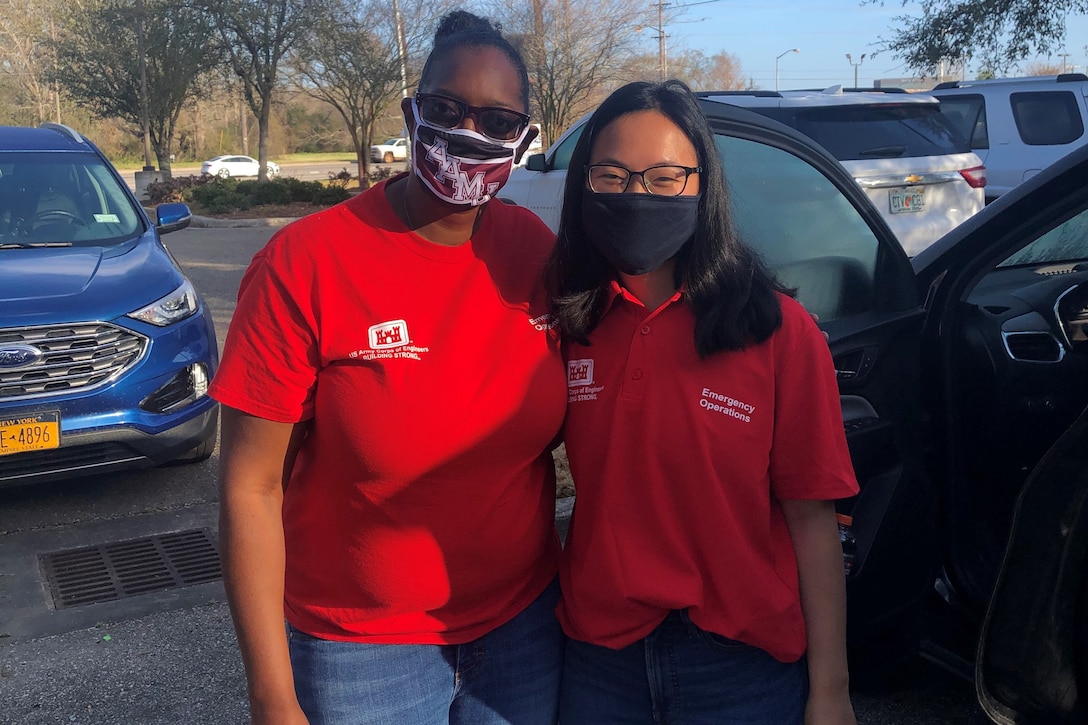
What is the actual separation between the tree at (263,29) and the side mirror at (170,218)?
17915mm

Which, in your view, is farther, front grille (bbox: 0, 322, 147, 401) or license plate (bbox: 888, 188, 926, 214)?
license plate (bbox: 888, 188, 926, 214)

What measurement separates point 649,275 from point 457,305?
0.39m

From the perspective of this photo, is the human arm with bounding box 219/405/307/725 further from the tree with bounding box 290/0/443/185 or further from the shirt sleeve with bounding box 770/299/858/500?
the tree with bounding box 290/0/443/185

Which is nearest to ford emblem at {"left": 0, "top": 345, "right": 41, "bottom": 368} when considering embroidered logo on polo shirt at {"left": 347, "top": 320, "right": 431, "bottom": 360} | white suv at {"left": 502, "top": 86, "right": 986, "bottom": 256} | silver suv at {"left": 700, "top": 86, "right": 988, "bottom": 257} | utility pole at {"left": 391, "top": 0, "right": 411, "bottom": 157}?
embroidered logo on polo shirt at {"left": 347, "top": 320, "right": 431, "bottom": 360}

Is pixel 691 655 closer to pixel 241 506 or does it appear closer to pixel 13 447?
pixel 241 506

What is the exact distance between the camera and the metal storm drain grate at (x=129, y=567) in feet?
13.9

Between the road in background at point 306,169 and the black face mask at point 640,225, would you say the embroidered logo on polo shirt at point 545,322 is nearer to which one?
the black face mask at point 640,225

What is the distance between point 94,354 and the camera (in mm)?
4770

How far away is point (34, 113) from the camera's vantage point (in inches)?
1638

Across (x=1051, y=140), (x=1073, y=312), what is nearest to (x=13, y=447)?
(x=1073, y=312)

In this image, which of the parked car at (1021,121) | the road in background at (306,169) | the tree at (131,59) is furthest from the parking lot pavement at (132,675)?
the road in background at (306,169)

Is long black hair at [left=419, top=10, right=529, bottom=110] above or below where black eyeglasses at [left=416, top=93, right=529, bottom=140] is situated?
above

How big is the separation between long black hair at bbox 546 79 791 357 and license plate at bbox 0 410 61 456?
3.53 metres

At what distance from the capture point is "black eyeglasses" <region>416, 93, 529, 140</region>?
1844 millimetres
